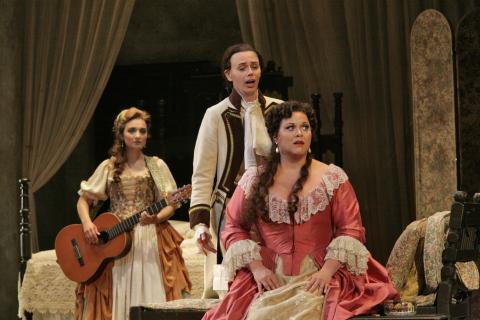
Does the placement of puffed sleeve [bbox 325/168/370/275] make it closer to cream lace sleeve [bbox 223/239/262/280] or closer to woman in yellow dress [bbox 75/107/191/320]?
cream lace sleeve [bbox 223/239/262/280]

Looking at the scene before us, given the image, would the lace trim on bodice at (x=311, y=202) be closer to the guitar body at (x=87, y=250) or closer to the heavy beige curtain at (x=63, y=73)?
the guitar body at (x=87, y=250)

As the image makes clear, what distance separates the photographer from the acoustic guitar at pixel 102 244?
20.6ft

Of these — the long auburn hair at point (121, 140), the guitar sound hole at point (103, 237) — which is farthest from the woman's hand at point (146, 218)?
the long auburn hair at point (121, 140)

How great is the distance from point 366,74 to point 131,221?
2337mm

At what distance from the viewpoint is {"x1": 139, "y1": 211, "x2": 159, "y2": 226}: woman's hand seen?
20.6 ft

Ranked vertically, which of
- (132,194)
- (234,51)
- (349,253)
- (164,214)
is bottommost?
(349,253)

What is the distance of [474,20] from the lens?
7.01m

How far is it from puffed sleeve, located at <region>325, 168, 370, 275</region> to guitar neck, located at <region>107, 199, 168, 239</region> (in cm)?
224

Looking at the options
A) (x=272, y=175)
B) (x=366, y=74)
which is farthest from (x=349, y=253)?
(x=366, y=74)

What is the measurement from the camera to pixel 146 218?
630 cm

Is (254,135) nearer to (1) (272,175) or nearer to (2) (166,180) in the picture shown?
(1) (272,175)

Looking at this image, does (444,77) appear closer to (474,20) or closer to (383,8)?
(474,20)

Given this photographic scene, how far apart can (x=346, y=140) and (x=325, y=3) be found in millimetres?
1011

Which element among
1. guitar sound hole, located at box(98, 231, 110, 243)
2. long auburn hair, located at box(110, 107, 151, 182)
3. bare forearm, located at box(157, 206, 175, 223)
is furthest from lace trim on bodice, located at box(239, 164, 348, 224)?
long auburn hair, located at box(110, 107, 151, 182)
